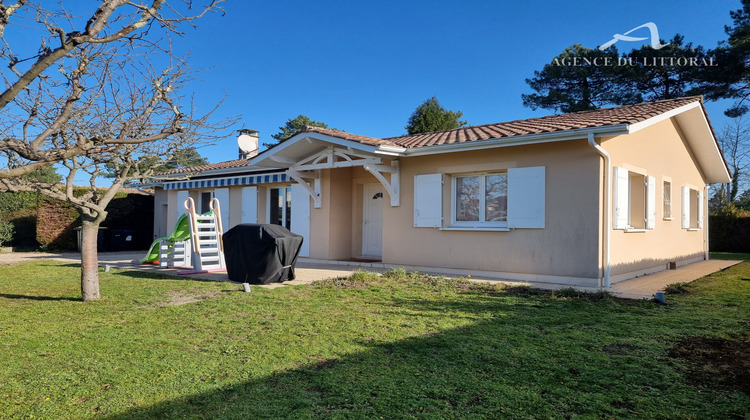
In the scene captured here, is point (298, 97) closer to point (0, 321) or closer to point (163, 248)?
point (163, 248)

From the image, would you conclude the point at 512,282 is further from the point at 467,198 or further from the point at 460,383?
the point at 460,383

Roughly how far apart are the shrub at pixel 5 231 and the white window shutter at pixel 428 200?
18.7 m

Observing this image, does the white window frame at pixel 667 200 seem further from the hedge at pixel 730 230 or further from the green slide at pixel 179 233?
the green slide at pixel 179 233

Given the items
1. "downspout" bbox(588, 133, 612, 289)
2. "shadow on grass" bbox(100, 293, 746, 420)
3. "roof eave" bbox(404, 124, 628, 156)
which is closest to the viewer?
"shadow on grass" bbox(100, 293, 746, 420)

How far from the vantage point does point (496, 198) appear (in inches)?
495

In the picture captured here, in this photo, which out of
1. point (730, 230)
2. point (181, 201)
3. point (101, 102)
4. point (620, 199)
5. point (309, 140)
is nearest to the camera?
point (101, 102)

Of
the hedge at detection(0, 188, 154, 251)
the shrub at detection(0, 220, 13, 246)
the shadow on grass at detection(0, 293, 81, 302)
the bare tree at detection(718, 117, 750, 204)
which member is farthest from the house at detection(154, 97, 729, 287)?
the bare tree at detection(718, 117, 750, 204)

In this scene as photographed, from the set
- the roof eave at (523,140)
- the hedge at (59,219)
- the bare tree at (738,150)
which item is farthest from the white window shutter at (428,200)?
the bare tree at (738,150)

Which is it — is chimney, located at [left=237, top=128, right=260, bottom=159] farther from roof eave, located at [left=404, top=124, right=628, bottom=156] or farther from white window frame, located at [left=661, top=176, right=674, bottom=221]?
white window frame, located at [left=661, top=176, right=674, bottom=221]

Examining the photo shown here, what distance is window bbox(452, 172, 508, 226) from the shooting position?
12453mm

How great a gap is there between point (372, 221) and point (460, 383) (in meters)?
12.5

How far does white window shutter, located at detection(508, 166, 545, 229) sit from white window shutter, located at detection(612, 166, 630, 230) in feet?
5.06

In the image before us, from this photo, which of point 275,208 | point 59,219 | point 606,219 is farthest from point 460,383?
point 59,219

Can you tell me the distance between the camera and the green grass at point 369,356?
3.87 m
